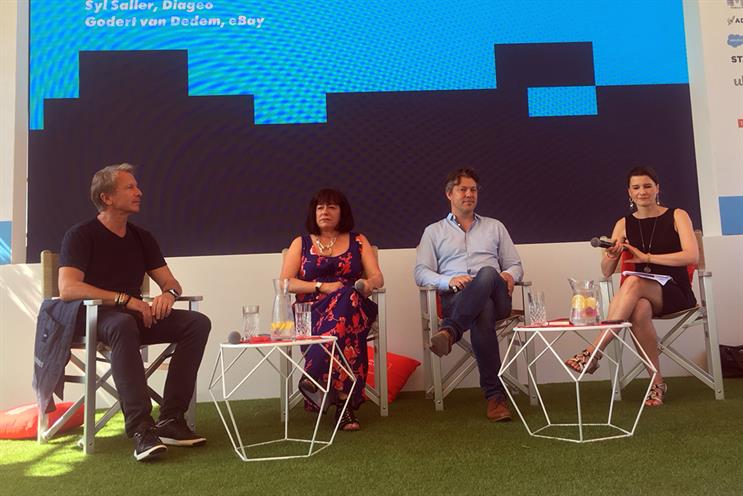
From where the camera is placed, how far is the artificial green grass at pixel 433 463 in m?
1.72

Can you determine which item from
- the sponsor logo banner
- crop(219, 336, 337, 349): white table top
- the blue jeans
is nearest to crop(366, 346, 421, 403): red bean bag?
the blue jeans

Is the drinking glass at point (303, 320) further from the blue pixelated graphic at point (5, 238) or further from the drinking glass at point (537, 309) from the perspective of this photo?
A: the blue pixelated graphic at point (5, 238)

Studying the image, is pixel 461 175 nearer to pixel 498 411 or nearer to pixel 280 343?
pixel 498 411

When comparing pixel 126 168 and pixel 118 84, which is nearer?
pixel 126 168

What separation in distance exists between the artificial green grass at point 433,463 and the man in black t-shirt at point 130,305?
0.63 ft

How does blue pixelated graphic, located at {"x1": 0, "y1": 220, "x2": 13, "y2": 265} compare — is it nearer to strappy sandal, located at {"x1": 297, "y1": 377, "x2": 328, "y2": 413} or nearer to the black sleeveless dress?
strappy sandal, located at {"x1": 297, "y1": 377, "x2": 328, "y2": 413}

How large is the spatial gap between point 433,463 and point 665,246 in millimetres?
1844

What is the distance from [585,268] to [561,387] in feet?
2.41

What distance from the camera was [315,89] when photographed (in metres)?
4.02

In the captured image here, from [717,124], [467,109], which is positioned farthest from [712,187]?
[467,109]

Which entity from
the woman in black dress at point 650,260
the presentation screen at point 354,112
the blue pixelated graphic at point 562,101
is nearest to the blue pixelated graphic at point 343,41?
the presentation screen at point 354,112

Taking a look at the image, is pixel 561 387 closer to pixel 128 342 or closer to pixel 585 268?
pixel 585 268

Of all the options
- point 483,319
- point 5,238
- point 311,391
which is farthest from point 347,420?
point 5,238

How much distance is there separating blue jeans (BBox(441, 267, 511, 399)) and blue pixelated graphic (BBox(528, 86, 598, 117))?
1697 mm
